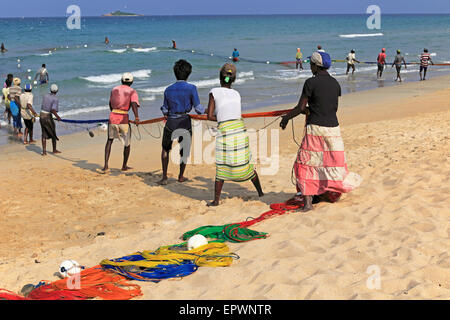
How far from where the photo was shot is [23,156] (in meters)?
11.1

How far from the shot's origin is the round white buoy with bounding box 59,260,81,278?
4586mm

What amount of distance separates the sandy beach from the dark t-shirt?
101 centimetres

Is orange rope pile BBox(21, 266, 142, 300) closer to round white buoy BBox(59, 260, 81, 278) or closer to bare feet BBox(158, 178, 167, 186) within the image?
round white buoy BBox(59, 260, 81, 278)

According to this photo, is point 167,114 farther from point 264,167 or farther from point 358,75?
point 358,75

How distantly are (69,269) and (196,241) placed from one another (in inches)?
47.1

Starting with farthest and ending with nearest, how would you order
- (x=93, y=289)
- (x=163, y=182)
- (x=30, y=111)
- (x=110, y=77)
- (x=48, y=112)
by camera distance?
(x=110, y=77) < (x=30, y=111) < (x=48, y=112) < (x=163, y=182) < (x=93, y=289)

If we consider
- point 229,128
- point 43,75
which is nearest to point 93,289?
point 229,128

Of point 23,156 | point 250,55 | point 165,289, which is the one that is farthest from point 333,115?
point 250,55

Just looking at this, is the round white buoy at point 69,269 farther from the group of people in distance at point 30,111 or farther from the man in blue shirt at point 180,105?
the group of people in distance at point 30,111

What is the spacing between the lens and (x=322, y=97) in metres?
5.72

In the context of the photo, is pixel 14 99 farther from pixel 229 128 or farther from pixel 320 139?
pixel 320 139

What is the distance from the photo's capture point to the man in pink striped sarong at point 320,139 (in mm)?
5727
